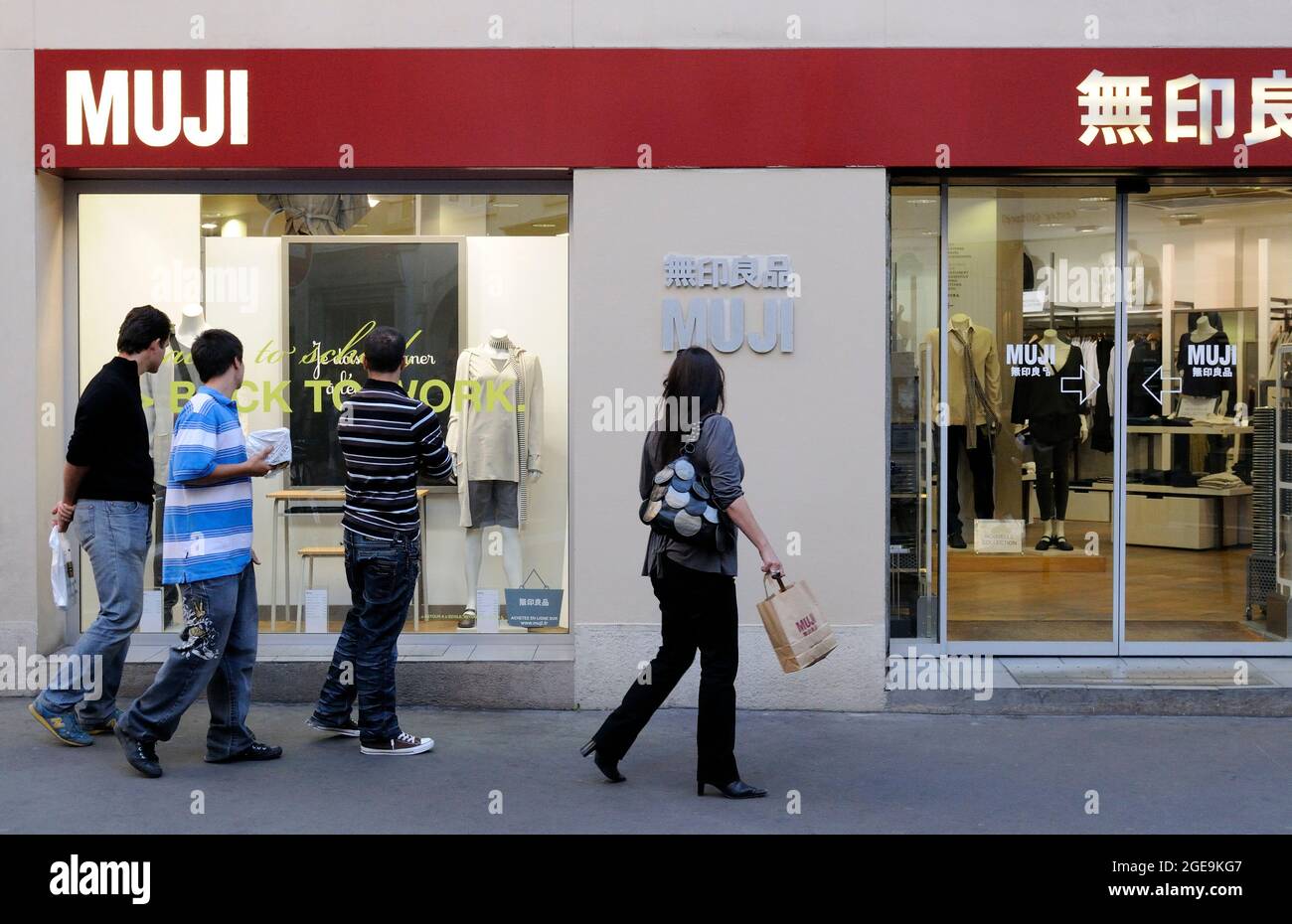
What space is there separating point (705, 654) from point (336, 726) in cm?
204

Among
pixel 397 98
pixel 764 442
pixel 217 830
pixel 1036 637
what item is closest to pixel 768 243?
pixel 764 442

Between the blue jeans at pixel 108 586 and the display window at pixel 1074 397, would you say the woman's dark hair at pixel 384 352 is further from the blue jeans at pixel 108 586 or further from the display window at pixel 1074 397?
the display window at pixel 1074 397

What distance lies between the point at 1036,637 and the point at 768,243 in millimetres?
2891

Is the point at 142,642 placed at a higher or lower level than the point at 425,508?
lower

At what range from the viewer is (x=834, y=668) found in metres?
7.46

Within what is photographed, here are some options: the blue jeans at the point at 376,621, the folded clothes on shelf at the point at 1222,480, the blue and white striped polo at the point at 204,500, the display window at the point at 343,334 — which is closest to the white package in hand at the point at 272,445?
the blue and white striped polo at the point at 204,500

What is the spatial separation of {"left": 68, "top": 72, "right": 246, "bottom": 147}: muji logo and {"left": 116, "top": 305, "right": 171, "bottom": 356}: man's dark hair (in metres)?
1.46

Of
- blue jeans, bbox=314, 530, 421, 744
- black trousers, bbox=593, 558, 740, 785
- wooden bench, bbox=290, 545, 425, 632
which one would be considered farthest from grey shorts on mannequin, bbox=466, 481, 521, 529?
black trousers, bbox=593, 558, 740, 785

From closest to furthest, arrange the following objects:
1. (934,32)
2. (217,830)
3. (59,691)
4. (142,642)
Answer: (217,830) < (59,691) < (934,32) < (142,642)

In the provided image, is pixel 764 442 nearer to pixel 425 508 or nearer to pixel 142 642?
pixel 425 508

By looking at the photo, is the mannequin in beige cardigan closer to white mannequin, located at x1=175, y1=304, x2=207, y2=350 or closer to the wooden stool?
the wooden stool

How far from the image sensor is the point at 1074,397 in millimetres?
8117

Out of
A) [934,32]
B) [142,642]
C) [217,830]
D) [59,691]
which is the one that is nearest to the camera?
[217,830]

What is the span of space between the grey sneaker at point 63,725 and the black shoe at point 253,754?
29.0 inches
